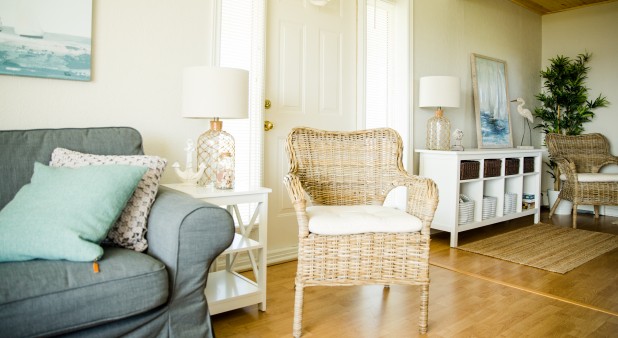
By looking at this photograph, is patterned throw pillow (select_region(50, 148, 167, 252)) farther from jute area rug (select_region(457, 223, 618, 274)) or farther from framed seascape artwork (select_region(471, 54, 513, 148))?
framed seascape artwork (select_region(471, 54, 513, 148))

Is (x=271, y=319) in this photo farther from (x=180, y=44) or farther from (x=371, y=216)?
(x=180, y=44)

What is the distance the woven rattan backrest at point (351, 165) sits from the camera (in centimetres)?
252

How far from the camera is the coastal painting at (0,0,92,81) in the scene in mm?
2006

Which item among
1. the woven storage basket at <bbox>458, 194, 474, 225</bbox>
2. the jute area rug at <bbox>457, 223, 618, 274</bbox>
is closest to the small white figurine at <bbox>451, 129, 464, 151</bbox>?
the woven storage basket at <bbox>458, 194, 474, 225</bbox>

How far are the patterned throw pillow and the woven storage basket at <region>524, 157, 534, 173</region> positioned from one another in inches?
150

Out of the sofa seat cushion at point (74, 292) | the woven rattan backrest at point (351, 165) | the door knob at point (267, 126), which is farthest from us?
the door knob at point (267, 126)

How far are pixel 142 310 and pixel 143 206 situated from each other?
41cm

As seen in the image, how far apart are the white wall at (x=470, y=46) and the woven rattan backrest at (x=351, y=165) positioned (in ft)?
4.96

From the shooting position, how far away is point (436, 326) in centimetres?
212

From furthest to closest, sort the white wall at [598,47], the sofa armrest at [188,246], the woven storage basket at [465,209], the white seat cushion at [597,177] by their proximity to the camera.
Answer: the white wall at [598,47] → the white seat cushion at [597,177] → the woven storage basket at [465,209] → the sofa armrest at [188,246]

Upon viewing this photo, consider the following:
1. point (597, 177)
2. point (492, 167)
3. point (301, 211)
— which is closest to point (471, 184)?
point (492, 167)

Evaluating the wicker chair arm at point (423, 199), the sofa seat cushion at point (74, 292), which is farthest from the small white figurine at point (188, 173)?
the wicker chair arm at point (423, 199)

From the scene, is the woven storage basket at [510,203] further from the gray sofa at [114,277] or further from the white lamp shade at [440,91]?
the gray sofa at [114,277]

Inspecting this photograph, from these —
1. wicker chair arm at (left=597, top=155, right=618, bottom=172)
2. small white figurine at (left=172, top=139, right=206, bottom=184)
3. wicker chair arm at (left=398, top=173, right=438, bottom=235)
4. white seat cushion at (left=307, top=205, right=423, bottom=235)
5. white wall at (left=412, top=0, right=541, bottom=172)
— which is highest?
white wall at (left=412, top=0, right=541, bottom=172)
